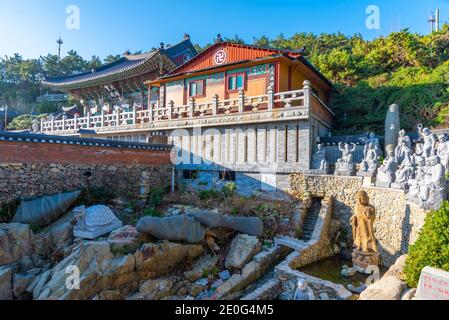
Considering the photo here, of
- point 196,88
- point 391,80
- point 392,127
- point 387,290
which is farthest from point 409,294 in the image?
point 391,80

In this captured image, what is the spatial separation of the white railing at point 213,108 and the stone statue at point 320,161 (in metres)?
2.31

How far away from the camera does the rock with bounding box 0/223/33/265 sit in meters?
9.73

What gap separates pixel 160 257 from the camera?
9.39m

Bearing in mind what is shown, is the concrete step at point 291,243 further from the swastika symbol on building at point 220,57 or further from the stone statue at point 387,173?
the swastika symbol on building at point 220,57

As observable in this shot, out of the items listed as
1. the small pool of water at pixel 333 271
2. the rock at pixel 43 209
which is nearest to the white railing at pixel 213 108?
the small pool of water at pixel 333 271

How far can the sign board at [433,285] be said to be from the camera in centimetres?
518

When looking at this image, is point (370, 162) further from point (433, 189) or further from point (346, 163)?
point (433, 189)

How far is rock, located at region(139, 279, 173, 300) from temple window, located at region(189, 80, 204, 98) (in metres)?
12.3

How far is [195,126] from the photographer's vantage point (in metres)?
16.4

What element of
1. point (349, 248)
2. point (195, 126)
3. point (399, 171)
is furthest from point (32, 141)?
point (399, 171)

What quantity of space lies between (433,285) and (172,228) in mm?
7465

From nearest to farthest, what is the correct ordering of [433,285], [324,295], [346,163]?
1. [433,285]
2. [324,295]
3. [346,163]
